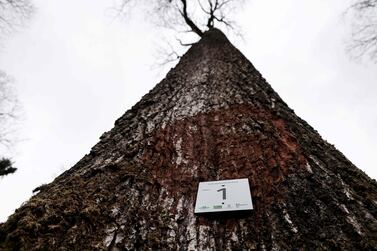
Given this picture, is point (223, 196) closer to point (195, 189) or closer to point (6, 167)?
point (195, 189)

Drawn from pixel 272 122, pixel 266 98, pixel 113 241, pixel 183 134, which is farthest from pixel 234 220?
pixel 266 98

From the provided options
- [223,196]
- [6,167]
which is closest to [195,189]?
[223,196]

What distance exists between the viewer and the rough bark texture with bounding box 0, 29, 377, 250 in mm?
1054

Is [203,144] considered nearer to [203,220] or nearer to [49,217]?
[203,220]

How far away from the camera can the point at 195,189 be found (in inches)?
51.4

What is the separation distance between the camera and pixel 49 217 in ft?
3.78

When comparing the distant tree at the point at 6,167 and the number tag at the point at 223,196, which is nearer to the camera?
the number tag at the point at 223,196

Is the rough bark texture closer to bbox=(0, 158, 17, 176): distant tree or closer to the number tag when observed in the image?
the number tag

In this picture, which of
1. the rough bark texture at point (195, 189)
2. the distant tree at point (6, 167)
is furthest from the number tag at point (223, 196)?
the distant tree at point (6, 167)

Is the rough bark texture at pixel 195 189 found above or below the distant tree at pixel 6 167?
below

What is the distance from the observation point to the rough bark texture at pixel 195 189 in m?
1.05

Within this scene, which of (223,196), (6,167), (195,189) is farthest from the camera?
(6,167)

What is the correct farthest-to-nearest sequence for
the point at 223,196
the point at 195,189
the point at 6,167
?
1. the point at 6,167
2. the point at 195,189
3. the point at 223,196

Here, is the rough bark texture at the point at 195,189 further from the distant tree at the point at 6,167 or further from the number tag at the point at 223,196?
the distant tree at the point at 6,167
